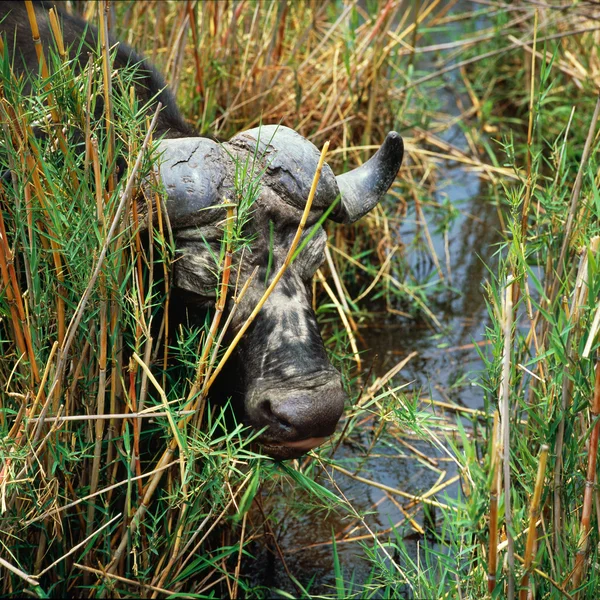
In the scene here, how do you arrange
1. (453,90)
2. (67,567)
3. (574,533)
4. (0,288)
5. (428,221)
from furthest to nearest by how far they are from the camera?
(453,90) < (428,221) < (67,567) < (0,288) < (574,533)

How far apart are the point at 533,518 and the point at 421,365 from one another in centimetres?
268

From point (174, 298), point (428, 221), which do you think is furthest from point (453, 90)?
point (174, 298)

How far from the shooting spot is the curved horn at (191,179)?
2916 mm

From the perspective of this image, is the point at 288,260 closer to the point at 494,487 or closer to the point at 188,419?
the point at 188,419

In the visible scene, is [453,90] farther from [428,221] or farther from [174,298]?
[174,298]

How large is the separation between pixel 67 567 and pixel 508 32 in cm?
519

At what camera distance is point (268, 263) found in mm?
2715

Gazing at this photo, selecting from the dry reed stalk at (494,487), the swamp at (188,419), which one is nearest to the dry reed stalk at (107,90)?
the swamp at (188,419)

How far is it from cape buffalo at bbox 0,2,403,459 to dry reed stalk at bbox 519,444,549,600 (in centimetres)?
69

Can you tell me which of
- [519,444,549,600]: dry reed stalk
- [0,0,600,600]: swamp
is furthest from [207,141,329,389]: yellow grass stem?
[519,444,549,600]: dry reed stalk

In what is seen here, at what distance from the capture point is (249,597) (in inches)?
123

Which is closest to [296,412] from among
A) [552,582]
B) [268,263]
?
[268,263]

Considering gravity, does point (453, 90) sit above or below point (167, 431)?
below

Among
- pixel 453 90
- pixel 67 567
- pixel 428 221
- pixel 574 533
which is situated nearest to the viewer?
pixel 574 533
